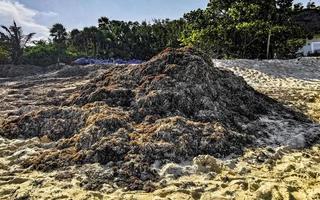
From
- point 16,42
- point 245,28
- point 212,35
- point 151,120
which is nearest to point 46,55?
point 16,42

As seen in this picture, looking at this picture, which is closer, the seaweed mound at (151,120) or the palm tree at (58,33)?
the seaweed mound at (151,120)

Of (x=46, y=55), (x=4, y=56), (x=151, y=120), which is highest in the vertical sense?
(x=4, y=56)

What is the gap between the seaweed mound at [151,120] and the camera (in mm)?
8031

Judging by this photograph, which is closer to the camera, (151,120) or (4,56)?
(151,120)

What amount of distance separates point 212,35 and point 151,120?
1637 cm

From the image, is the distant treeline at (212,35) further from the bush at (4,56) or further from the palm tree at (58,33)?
the palm tree at (58,33)

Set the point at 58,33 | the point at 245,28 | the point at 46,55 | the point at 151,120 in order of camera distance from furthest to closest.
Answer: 1. the point at 58,33
2. the point at 46,55
3. the point at 245,28
4. the point at 151,120

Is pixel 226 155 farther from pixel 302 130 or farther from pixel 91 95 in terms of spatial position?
pixel 91 95

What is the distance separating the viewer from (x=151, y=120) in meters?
9.49

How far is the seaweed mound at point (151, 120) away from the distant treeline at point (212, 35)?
12517mm

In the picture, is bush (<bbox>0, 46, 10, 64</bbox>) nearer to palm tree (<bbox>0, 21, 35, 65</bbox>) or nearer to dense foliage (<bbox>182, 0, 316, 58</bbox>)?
palm tree (<bbox>0, 21, 35, 65</bbox>)

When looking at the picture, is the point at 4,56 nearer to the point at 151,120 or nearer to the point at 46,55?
the point at 46,55

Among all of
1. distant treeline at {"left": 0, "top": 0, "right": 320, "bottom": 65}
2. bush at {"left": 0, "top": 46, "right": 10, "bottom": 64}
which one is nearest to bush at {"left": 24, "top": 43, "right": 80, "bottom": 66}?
distant treeline at {"left": 0, "top": 0, "right": 320, "bottom": 65}

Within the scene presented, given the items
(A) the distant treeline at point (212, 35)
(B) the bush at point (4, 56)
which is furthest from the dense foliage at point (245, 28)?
(B) the bush at point (4, 56)
